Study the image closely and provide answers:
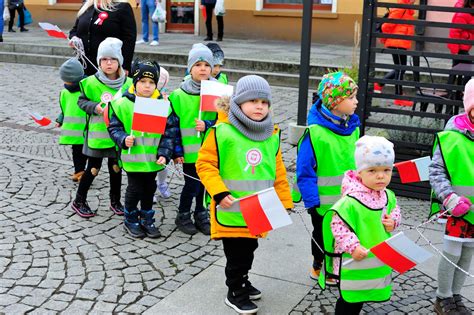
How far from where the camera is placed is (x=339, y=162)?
159 inches

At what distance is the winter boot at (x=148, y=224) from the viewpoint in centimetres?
520

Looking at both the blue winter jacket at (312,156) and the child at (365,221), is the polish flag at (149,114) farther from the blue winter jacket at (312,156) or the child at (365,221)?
the child at (365,221)

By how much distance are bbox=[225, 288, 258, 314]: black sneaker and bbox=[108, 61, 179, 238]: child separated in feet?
4.28

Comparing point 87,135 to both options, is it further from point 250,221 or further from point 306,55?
point 306,55

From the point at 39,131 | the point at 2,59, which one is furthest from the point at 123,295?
the point at 2,59

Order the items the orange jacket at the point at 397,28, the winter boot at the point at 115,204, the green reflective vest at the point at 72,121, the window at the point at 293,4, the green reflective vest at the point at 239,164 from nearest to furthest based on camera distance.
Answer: the green reflective vest at the point at 239,164
the winter boot at the point at 115,204
the green reflective vest at the point at 72,121
the orange jacket at the point at 397,28
the window at the point at 293,4

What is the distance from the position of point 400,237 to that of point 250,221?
0.86 metres

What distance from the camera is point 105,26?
6246mm

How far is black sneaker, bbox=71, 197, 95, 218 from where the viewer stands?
561 cm

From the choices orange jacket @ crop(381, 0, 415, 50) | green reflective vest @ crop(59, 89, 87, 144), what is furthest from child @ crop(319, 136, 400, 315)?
orange jacket @ crop(381, 0, 415, 50)

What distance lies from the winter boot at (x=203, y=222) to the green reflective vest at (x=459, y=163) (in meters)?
2.18

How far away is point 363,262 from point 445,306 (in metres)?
0.95

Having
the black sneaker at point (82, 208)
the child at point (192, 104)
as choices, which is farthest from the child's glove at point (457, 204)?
the black sneaker at point (82, 208)

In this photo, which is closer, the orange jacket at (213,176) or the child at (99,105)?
the orange jacket at (213,176)
